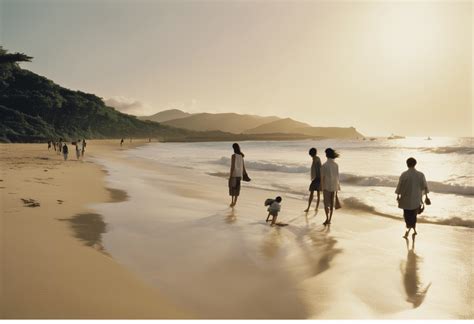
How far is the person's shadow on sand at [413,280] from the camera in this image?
469 cm

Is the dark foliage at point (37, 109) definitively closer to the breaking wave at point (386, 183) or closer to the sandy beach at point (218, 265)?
the breaking wave at point (386, 183)

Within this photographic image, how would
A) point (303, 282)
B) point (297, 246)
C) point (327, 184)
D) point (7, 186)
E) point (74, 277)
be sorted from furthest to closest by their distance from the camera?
point (7, 186), point (327, 184), point (297, 246), point (303, 282), point (74, 277)

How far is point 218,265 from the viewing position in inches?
225

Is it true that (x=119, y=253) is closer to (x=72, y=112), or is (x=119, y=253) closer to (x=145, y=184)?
(x=145, y=184)

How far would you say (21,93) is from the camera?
253ft

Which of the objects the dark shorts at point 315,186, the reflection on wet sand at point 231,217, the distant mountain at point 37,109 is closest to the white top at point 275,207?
the reflection on wet sand at point 231,217

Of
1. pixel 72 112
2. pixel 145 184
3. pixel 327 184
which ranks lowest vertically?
pixel 145 184

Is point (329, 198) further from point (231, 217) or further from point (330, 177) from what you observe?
point (231, 217)

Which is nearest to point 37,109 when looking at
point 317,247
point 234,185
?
point 234,185

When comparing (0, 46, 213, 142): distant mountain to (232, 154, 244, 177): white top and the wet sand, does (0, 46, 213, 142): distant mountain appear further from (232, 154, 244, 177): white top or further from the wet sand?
the wet sand

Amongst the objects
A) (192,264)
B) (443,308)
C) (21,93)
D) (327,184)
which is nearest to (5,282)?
(192,264)

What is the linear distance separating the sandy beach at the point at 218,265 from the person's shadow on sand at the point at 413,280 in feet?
0.05

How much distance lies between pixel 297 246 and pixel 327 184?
2.92 metres

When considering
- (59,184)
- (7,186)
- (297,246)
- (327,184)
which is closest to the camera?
(297,246)
